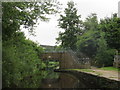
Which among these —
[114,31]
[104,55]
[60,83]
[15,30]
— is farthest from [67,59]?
[15,30]

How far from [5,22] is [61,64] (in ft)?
54.3

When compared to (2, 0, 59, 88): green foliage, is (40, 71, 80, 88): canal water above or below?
below

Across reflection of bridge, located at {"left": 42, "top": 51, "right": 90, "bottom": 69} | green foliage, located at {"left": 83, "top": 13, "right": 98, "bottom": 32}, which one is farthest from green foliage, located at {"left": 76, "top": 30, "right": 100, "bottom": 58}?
reflection of bridge, located at {"left": 42, "top": 51, "right": 90, "bottom": 69}

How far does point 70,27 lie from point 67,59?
8.90 m

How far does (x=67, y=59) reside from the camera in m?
23.8

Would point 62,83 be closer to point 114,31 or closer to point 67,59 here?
point 114,31

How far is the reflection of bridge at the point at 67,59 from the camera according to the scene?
2282 cm

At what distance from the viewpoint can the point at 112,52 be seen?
22.1m

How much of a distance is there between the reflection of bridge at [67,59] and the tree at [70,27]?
22.3 ft

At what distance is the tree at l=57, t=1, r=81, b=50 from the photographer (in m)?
30.7

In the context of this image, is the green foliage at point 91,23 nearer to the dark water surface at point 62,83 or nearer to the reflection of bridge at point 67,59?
the reflection of bridge at point 67,59

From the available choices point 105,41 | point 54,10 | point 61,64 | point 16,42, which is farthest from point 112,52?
point 16,42

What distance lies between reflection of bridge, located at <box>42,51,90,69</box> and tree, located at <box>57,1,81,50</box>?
6.80 m

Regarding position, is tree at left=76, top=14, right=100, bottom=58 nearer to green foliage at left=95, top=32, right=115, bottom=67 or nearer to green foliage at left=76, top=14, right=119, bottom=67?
green foliage at left=76, top=14, right=119, bottom=67
